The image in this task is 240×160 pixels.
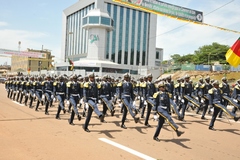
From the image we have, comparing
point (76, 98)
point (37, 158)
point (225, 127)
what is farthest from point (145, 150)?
point (225, 127)

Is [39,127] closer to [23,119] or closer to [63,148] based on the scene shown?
[23,119]

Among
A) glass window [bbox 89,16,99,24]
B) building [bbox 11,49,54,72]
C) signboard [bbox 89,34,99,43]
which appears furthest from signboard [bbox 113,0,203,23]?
building [bbox 11,49,54,72]

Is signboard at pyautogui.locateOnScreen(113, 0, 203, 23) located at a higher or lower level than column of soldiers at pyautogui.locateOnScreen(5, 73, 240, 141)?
higher

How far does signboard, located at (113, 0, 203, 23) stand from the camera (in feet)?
75.3

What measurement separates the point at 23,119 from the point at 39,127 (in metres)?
2.12

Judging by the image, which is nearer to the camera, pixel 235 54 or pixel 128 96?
pixel 128 96

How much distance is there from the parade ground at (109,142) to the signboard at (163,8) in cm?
1444

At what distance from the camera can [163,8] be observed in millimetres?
25266

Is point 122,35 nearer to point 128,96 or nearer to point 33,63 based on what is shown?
point 33,63

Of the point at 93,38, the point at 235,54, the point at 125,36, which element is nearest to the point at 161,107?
the point at 235,54

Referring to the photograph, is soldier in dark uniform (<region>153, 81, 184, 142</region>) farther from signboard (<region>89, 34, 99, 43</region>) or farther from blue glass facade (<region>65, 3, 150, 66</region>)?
blue glass facade (<region>65, 3, 150, 66</region>)

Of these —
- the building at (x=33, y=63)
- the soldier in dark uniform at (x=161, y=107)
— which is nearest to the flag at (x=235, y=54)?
the soldier in dark uniform at (x=161, y=107)

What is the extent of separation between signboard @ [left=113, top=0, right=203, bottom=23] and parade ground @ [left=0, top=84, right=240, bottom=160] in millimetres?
14444

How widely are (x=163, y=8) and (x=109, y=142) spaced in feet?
67.5
